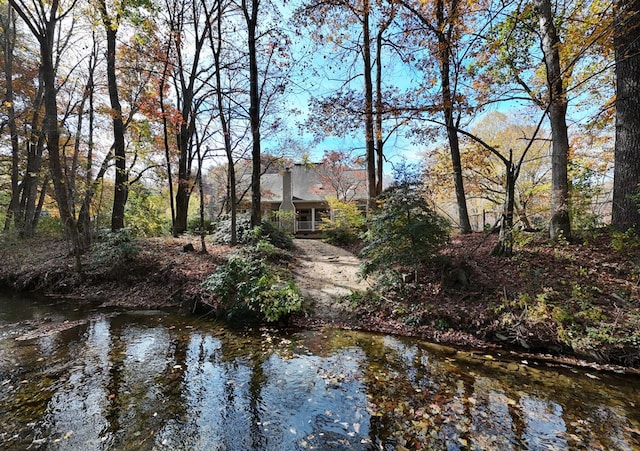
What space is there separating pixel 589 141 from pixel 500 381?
9.80 m

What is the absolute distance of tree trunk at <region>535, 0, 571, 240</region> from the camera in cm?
616

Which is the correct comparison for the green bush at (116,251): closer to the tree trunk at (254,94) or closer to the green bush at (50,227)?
the tree trunk at (254,94)

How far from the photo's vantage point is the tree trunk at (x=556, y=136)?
20.2 ft

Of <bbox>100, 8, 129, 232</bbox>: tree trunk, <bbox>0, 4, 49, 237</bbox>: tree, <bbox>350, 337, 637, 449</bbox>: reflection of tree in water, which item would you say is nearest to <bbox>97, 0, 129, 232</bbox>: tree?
<bbox>100, 8, 129, 232</bbox>: tree trunk

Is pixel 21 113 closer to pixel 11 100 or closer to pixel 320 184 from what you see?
pixel 11 100

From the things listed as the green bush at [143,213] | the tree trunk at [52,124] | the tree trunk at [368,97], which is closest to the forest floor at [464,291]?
the tree trunk at [52,124]

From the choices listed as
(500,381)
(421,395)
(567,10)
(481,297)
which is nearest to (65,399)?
(421,395)

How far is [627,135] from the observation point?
5914mm

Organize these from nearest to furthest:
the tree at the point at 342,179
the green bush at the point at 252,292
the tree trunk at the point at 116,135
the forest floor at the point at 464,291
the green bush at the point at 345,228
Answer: the forest floor at the point at 464,291
the green bush at the point at 252,292
the tree trunk at the point at 116,135
the green bush at the point at 345,228
the tree at the point at 342,179

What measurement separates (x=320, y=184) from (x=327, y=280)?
17.3 meters

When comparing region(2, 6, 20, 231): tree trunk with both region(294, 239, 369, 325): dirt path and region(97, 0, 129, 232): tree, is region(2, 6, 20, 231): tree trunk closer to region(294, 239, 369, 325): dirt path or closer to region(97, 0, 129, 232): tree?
region(97, 0, 129, 232): tree

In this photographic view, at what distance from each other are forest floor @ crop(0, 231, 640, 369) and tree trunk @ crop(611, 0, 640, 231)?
58 cm

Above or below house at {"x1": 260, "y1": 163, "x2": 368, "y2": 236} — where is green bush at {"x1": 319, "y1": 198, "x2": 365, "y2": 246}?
below

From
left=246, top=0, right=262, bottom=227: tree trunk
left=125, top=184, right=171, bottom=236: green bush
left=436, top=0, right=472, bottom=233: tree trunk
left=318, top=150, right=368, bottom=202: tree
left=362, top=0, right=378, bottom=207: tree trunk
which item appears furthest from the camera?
left=318, top=150, right=368, bottom=202: tree
